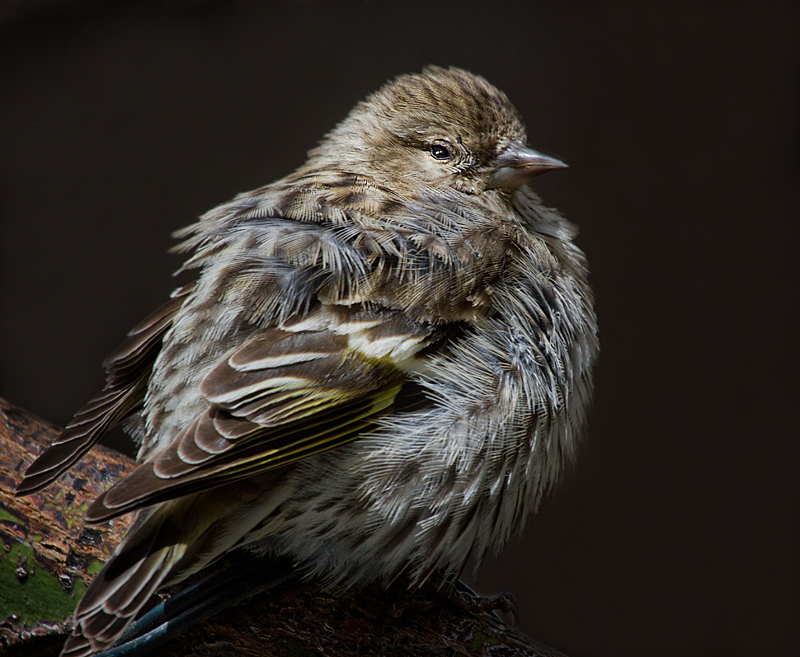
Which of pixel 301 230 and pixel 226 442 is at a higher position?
pixel 301 230

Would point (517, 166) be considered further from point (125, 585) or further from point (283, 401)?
point (125, 585)

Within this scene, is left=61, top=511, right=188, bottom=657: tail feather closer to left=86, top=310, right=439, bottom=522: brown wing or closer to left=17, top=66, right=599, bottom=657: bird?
left=17, top=66, right=599, bottom=657: bird

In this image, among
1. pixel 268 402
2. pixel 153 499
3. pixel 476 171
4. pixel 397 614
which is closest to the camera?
pixel 153 499

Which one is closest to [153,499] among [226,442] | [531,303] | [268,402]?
[226,442]

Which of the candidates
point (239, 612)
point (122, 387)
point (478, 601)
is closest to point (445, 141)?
point (122, 387)

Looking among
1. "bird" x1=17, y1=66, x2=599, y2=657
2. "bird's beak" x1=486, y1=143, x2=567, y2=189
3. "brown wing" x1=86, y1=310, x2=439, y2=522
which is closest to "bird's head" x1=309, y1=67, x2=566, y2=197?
"bird's beak" x1=486, y1=143, x2=567, y2=189

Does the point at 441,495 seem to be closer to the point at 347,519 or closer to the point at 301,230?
the point at 347,519

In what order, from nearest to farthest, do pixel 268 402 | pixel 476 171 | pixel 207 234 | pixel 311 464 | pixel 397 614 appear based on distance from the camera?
pixel 268 402 < pixel 311 464 < pixel 397 614 < pixel 207 234 < pixel 476 171
